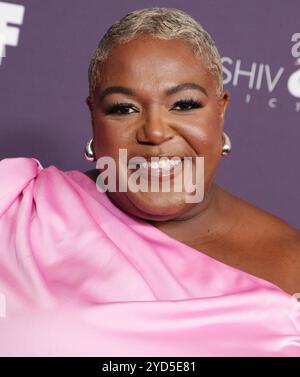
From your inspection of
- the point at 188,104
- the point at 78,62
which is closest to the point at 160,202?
the point at 188,104

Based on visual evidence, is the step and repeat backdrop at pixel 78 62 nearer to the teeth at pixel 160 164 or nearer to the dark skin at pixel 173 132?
the dark skin at pixel 173 132

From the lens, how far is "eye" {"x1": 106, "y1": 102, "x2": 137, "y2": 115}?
117 centimetres

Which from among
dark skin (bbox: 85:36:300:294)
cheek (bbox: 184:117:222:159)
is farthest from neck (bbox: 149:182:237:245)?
cheek (bbox: 184:117:222:159)

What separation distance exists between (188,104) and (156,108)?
0.05 m

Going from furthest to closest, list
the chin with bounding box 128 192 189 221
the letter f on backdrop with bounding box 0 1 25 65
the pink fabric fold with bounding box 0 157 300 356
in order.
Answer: the letter f on backdrop with bounding box 0 1 25 65 → the chin with bounding box 128 192 189 221 → the pink fabric fold with bounding box 0 157 300 356

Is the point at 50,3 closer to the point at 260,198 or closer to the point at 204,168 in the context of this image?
the point at 260,198

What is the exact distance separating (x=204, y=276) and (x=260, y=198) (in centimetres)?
97

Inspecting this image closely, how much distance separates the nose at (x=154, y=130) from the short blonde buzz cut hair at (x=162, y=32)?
0.11m

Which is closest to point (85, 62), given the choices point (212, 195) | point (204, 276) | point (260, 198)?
point (260, 198)

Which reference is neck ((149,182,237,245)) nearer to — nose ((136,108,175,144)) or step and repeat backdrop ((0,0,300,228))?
nose ((136,108,175,144))

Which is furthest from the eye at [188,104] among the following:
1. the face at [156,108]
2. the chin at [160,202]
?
the chin at [160,202]

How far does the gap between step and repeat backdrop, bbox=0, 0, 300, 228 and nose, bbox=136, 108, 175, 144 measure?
0.88 metres

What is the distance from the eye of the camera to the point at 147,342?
42.4 inches

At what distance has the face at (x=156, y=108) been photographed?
1.15 meters
